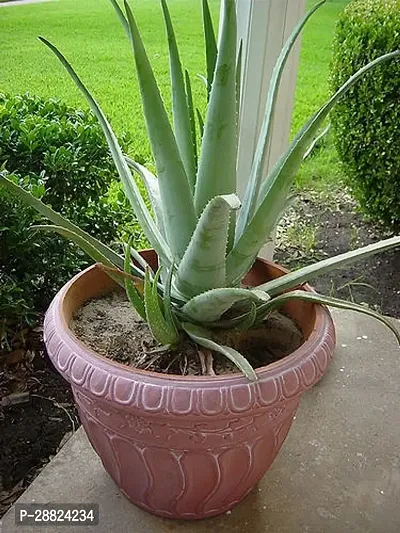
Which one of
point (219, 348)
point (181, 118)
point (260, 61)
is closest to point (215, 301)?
point (219, 348)

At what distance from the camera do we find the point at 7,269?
4.18 ft

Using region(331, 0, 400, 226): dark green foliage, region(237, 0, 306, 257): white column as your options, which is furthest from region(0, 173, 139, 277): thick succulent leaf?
region(331, 0, 400, 226): dark green foliage

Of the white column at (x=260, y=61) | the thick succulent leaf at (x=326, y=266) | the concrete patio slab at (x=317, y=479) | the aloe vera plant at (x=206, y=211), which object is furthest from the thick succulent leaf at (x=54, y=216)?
the white column at (x=260, y=61)

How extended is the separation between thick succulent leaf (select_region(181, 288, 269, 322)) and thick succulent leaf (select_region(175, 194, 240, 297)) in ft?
0.08

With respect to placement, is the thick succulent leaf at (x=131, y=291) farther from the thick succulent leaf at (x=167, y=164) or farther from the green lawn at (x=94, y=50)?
the green lawn at (x=94, y=50)

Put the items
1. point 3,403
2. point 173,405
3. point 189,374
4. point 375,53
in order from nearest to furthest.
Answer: point 173,405 → point 189,374 → point 3,403 → point 375,53

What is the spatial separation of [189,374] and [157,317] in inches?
4.1

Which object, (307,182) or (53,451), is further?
(307,182)

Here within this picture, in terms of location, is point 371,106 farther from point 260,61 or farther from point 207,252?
point 207,252

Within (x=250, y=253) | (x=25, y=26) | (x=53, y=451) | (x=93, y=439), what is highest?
(x=25, y=26)

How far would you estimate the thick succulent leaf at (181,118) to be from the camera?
0.93 meters

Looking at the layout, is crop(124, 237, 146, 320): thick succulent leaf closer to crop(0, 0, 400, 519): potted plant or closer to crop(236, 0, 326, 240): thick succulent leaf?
crop(0, 0, 400, 519): potted plant

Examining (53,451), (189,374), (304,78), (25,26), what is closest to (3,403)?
(53,451)

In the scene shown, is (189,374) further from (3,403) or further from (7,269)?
(3,403)
